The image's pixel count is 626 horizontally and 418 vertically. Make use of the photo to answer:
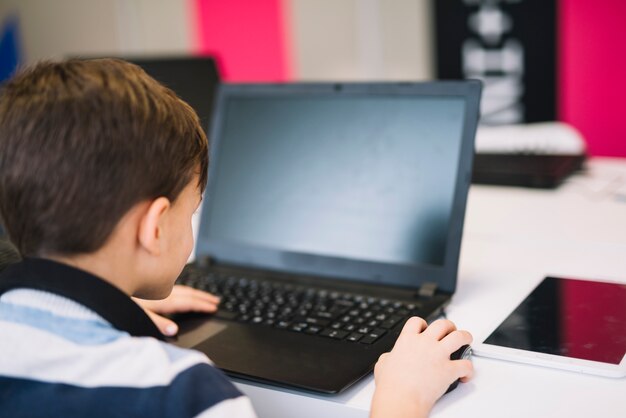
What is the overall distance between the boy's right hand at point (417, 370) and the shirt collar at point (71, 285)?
26 centimetres

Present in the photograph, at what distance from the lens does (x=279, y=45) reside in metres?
3.78

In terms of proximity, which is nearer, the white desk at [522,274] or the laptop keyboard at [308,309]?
the white desk at [522,274]

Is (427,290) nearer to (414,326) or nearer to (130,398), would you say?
(414,326)

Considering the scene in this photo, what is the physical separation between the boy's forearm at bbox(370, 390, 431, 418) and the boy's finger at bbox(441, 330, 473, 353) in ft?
0.28

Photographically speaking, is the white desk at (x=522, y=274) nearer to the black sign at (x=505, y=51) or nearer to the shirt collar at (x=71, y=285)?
the shirt collar at (x=71, y=285)

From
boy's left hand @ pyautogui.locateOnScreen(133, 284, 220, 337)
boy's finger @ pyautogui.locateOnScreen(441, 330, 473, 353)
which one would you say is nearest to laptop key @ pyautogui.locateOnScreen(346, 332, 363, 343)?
boy's finger @ pyautogui.locateOnScreen(441, 330, 473, 353)

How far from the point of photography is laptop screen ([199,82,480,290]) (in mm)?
1025

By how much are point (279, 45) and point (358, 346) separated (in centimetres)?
311

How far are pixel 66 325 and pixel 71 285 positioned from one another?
36 millimetres

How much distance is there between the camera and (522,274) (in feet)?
3.52

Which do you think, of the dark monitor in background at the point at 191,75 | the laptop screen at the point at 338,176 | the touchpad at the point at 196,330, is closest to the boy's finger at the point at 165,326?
the touchpad at the point at 196,330

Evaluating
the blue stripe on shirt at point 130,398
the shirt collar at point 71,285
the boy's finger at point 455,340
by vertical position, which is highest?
the shirt collar at point 71,285

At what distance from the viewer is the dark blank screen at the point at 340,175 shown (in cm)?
103

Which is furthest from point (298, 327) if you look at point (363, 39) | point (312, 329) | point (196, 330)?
point (363, 39)
